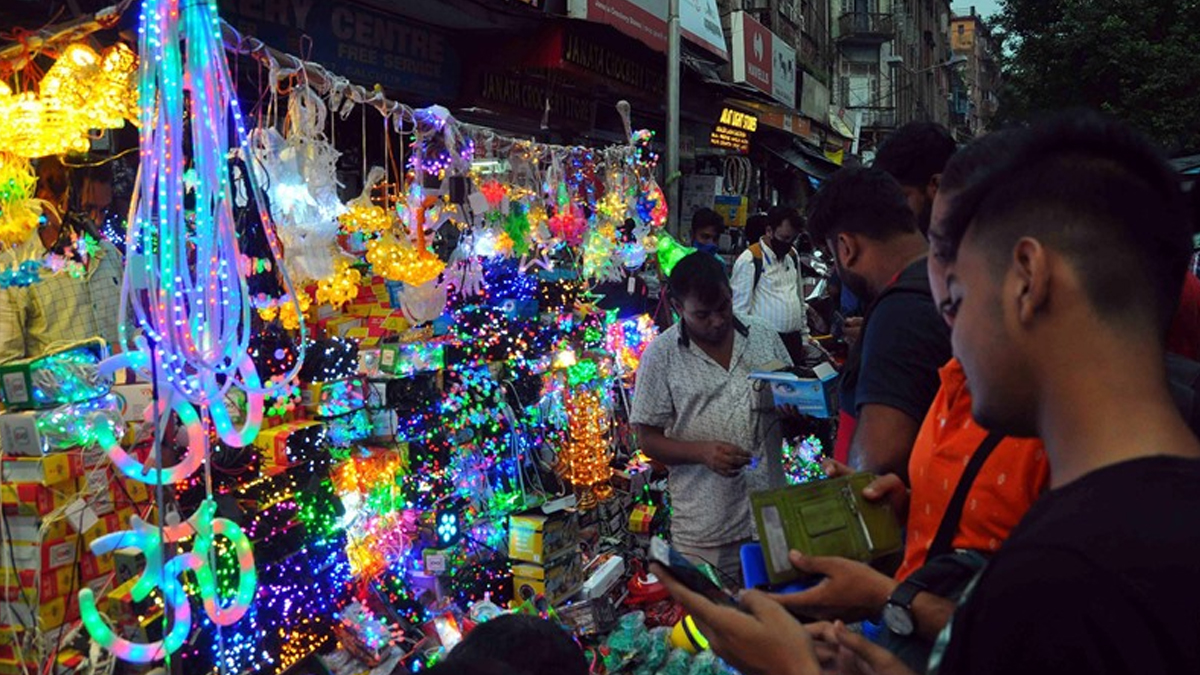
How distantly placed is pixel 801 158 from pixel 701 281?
13.7 meters

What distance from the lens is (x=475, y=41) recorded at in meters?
7.42

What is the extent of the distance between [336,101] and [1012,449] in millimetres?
3113

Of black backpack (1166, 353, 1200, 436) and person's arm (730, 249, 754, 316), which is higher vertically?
person's arm (730, 249, 754, 316)

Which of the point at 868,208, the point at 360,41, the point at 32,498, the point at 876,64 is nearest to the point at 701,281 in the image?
the point at 868,208

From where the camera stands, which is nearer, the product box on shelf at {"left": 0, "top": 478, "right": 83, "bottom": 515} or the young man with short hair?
the young man with short hair

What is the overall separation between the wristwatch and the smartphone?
26 centimetres

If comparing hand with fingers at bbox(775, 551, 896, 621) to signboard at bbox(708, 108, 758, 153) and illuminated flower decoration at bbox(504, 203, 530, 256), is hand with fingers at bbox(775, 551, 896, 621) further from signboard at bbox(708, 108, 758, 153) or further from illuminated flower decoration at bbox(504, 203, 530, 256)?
signboard at bbox(708, 108, 758, 153)

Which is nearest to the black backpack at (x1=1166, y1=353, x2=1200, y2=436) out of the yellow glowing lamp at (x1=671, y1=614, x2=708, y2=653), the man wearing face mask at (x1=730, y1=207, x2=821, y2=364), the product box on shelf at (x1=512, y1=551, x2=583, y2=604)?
the yellow glowing lamp at (x1=671, y1=614, x2=708, y2=653)

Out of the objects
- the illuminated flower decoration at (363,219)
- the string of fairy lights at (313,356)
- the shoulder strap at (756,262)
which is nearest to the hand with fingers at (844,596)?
the string of fairy lights at (313,356)

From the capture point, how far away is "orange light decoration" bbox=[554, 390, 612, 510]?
541cm

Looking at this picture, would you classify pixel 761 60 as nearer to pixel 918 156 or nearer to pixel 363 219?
pixel 363 219

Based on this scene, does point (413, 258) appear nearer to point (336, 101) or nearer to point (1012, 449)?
point (336, 101)

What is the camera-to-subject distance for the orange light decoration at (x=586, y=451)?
5.41m

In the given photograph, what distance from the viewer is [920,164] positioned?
8.89 ft
